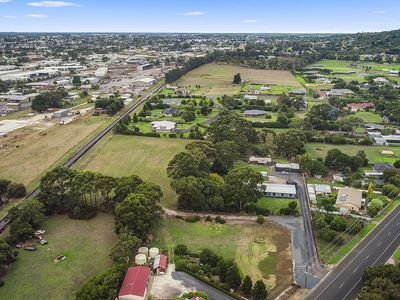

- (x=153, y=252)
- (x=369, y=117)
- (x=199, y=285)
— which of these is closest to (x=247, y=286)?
(x=199, y=285)

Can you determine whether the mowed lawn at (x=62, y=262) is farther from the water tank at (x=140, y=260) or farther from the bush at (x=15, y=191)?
the bush at (x=15, y=191)

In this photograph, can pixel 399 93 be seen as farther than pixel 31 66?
No

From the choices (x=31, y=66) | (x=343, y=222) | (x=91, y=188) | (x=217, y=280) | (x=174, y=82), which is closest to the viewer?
(x=217, y=280)

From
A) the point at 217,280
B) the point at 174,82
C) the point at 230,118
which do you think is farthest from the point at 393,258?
the point at 174,82

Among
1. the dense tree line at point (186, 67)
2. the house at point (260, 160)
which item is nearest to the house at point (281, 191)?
the house at point (260, 160)

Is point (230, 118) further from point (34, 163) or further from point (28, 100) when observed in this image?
point (28, 100)
